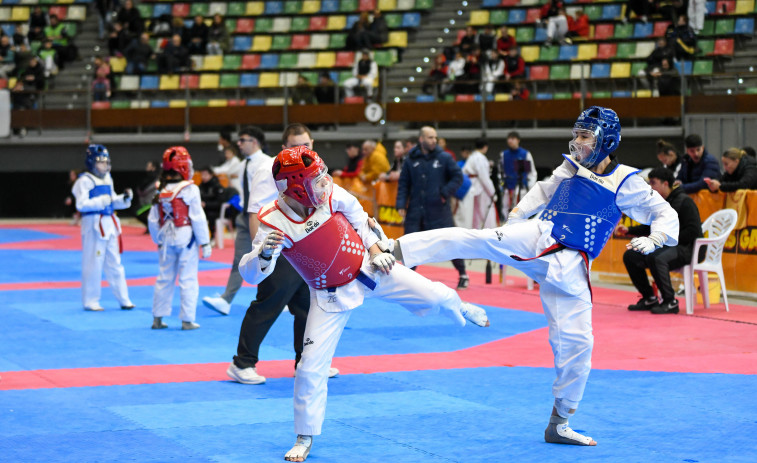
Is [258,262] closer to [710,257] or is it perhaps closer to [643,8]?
[710,257]

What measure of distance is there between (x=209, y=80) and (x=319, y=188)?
19359 millimetres

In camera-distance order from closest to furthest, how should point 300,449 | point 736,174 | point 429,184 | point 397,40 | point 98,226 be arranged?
point 300,449 → point 98,226 → point 736,174 → point 429,184 → point 397,40

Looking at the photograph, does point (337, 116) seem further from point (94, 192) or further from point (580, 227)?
point (580, 227)

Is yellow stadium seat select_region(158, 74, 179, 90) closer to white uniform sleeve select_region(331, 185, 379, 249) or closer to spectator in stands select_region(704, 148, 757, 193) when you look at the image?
spectator in stands select_region(704, 148, 757, 193)

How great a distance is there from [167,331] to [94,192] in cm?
217

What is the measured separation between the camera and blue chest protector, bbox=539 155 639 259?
564 centimetres

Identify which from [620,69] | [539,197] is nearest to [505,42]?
[620,69]

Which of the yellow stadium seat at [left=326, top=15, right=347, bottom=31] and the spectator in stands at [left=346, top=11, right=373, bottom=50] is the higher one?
the yellow stadium seat at [left=326, top=15, right=347, bottom=31]

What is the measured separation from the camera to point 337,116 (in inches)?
824

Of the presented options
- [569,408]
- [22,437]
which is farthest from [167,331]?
[569,408]

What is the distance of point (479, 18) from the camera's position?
2347 cm

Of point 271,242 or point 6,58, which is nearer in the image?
point 271,242

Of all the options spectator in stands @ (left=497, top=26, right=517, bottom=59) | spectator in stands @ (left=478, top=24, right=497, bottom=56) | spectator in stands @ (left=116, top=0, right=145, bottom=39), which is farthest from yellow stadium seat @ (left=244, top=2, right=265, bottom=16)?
spectator in stands @ (left=497, top=26, right=517, bottom=59)

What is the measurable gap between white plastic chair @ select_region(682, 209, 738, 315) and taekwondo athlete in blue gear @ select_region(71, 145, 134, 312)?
652 centimetres
